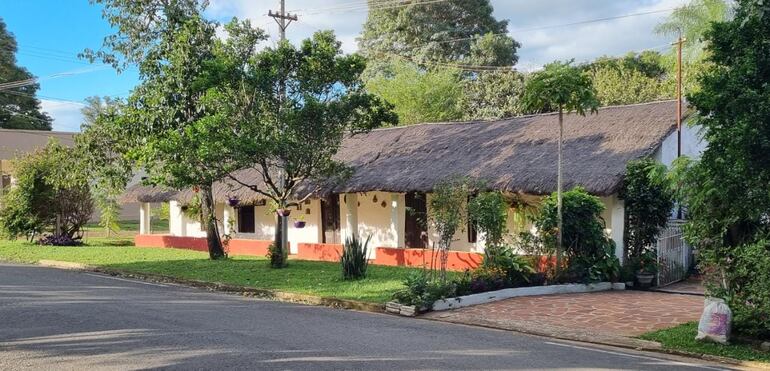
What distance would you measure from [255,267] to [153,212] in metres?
16.2

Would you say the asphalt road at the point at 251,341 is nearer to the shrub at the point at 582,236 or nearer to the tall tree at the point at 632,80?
the shrub at the point at 582,236

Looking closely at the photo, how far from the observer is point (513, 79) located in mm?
38719

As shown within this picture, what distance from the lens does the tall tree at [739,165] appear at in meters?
8.42

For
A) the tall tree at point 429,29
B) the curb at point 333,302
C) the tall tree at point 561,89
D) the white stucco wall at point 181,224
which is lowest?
the curb at point 333,302

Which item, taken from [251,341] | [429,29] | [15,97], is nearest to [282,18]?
[251,341]

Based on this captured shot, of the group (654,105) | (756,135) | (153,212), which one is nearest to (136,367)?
(756,135)

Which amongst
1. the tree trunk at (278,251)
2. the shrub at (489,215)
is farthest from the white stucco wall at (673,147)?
the tree trunk at (278,251)

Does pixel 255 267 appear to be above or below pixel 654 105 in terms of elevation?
below

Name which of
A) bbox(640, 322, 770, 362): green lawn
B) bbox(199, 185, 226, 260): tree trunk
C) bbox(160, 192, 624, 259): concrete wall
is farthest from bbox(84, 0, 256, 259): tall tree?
bbox(640, 322, 770, 362): green lawn

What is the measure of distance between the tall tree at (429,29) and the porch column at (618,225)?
28.4m

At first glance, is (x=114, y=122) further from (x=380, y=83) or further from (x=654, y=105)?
(x=380, y=83)

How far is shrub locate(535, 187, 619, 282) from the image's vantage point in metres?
14.4

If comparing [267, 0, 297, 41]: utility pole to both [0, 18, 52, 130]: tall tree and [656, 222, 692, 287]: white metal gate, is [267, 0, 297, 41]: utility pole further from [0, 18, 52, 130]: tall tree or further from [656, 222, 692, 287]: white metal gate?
[0, 18, 52, 130]: tall tree

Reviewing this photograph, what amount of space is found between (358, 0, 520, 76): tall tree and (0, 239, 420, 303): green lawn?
24.6 metres
